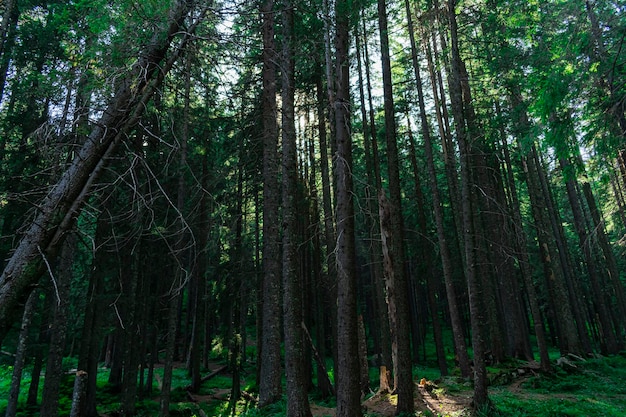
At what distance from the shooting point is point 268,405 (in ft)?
35.6

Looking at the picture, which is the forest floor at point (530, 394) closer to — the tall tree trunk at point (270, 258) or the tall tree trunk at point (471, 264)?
the tall tree trunk at point (471, 264)

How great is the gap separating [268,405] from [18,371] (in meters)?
7.70

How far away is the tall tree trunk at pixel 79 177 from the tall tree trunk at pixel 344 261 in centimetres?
455

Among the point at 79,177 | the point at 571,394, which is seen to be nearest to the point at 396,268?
the point at 79,177

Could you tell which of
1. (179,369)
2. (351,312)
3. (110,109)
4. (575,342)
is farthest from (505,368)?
(179,369)

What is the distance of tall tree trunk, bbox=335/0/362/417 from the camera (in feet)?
22.9

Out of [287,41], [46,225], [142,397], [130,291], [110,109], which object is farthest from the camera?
[142,397]

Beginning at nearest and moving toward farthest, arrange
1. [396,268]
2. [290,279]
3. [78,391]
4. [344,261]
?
[344,261]
[290,279]
[396,268]
[78,391]

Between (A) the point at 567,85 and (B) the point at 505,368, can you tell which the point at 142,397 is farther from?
(A) the point at 567,85

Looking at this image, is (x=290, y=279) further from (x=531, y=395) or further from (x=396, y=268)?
(x=531, y=395)

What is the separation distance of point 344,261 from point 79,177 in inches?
207

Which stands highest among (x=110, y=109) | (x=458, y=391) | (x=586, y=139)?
(x=586, y=139)

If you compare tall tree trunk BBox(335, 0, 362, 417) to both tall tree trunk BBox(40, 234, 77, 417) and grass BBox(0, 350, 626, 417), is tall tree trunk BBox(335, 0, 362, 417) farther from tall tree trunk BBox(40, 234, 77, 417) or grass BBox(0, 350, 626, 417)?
tall tree trunk BBox(40, 234, 77, 417)

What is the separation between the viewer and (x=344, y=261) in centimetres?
750
